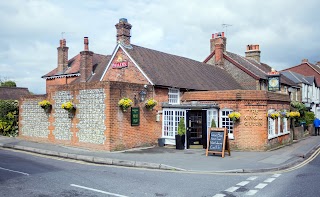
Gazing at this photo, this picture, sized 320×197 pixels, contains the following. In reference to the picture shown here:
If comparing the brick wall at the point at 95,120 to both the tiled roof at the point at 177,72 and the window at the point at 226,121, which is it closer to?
the tiled roof at the point at 177,72

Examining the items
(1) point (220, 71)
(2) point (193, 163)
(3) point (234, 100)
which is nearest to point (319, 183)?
(2) point (193, 163)

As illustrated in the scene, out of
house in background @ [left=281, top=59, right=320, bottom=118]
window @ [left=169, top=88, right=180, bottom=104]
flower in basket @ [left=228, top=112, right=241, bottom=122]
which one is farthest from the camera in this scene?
house in background @ [left=281, top=59, right=320, bottom=118]

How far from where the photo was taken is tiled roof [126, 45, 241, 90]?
2052 centimetres

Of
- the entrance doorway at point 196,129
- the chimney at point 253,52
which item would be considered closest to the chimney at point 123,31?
the entrance doorway at point 196,129

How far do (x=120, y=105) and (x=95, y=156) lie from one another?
335 cm

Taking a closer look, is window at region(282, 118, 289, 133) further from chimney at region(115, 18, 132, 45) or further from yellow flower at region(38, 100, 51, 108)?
yellow flower at region(38, 100, 51, 108)

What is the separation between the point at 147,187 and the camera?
8898mm

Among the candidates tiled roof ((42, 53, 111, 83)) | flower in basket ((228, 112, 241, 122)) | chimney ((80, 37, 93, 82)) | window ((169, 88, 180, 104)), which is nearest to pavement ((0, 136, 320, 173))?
flower in basket ((228, 112, 241, 122))

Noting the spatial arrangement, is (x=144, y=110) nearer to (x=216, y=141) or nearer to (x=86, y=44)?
(x=216, y=141)

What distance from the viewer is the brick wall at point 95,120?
53.2 feet

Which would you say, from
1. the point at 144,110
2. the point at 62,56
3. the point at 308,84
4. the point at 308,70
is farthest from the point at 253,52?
the point at 144,110

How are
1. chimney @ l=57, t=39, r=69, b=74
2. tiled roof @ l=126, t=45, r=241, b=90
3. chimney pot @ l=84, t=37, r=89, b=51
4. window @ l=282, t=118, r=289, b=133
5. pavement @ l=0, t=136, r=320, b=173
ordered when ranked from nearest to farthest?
pavement @ l=0, t=136, r=320, b=173, tiled roof @ l=126, t=45, r=241, b=90, window @ l=282, t=118, r=289, b=133, chimney pot @ l=84, t=37, r=89, b=51, chimney @ l=57, t=39, r=69, b=74

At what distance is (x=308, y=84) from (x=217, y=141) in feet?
107

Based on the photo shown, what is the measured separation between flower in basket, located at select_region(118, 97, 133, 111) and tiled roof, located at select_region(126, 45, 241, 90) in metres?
2.99
